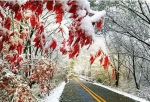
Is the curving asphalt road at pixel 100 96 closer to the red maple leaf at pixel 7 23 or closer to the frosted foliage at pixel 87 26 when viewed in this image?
the red maple leaf at pixel 7 23

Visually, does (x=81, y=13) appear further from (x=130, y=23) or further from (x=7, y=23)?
(x=130, y=23)

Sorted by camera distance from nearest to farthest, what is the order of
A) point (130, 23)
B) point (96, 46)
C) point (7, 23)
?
point (96, 46) < point (7, 23) < point (130, 23)

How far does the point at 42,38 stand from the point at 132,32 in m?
11.4

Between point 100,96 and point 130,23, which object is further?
point 100,96

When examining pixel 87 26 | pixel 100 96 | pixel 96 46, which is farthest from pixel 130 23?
pixel 87 26

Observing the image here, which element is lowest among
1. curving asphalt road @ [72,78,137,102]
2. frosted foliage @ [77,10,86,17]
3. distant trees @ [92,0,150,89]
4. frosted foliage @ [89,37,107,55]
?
curving asphalt road @ [72,78,137,102]

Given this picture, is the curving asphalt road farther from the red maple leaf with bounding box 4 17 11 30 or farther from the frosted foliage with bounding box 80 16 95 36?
the frosted foliage with bounding box 80 16 95 36

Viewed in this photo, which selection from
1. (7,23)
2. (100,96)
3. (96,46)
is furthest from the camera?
(100,96)

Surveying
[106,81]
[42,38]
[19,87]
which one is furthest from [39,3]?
[106,81]

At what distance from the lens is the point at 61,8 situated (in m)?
2.03

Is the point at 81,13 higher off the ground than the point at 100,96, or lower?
higher

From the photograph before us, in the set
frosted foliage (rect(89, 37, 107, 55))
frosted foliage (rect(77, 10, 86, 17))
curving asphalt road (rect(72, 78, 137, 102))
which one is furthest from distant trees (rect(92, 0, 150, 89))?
curving asphalt road (rect(72, 78, 137, 102))

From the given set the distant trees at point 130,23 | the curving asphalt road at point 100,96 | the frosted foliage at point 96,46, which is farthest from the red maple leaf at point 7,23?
the curving asphalt road at point 100,96

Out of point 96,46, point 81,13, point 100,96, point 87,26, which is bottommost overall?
point 100,96
